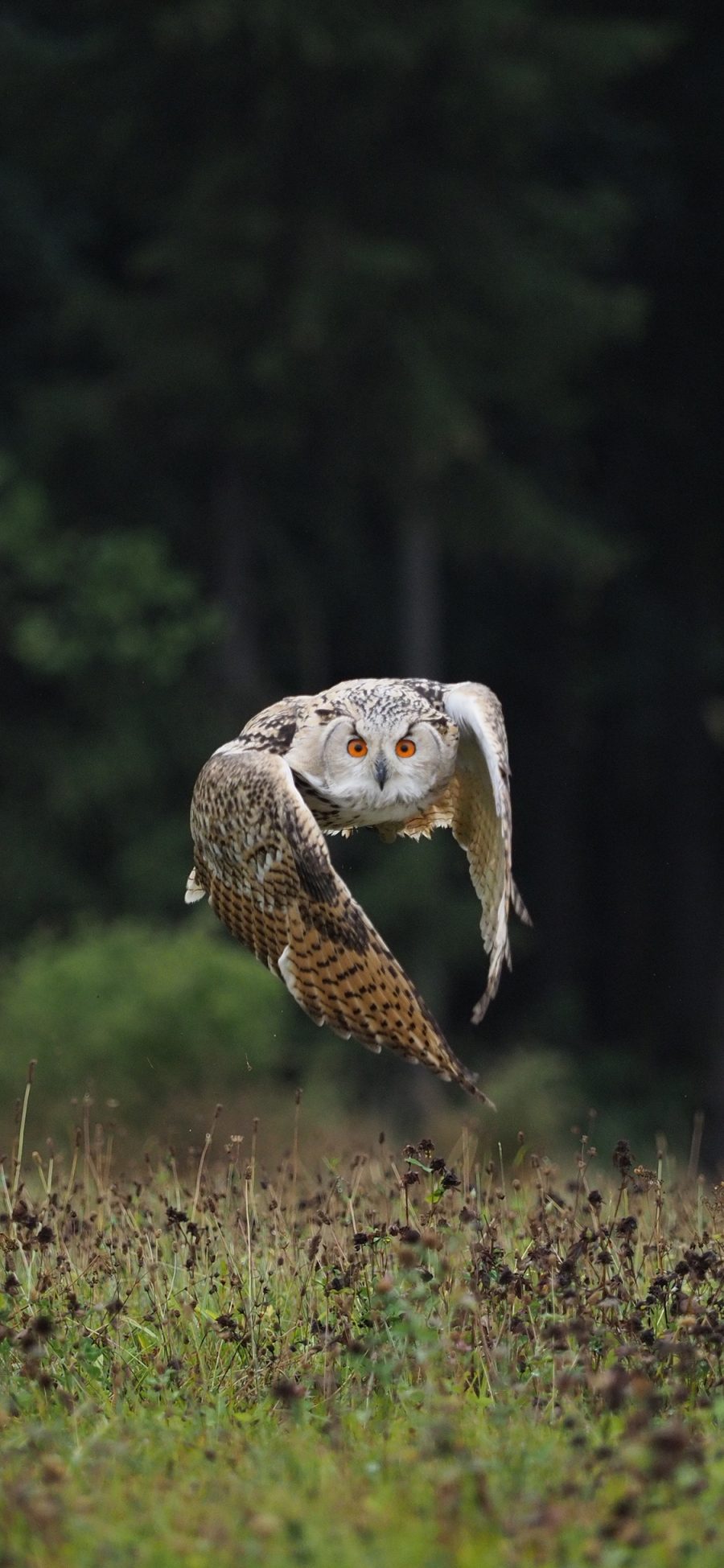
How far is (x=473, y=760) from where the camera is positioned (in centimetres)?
642

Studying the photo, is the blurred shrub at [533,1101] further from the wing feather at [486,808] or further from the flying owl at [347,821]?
the flying owl at [347,821]

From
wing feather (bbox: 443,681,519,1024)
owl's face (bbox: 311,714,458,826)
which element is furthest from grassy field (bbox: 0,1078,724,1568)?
owl's face (bbox: 311,714,458,826)

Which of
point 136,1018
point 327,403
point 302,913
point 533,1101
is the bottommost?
point 533,1101

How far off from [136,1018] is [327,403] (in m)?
6.55

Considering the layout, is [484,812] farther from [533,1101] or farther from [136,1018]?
[533,1101]

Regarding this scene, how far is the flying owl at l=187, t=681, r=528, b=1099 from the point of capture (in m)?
5.46

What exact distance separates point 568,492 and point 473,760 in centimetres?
1479

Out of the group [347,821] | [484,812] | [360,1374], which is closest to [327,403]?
[484,812]

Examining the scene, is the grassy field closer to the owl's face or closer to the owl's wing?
the owl's wing

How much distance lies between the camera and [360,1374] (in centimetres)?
468

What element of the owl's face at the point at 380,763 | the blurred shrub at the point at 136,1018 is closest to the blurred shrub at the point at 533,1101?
the blurred shrub at the point at 136,1018

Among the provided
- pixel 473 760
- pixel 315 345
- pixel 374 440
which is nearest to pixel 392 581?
pixel 374 440

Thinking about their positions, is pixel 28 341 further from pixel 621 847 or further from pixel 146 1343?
pixel 146 1343

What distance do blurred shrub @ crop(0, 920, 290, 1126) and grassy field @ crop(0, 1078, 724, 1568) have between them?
608cm
